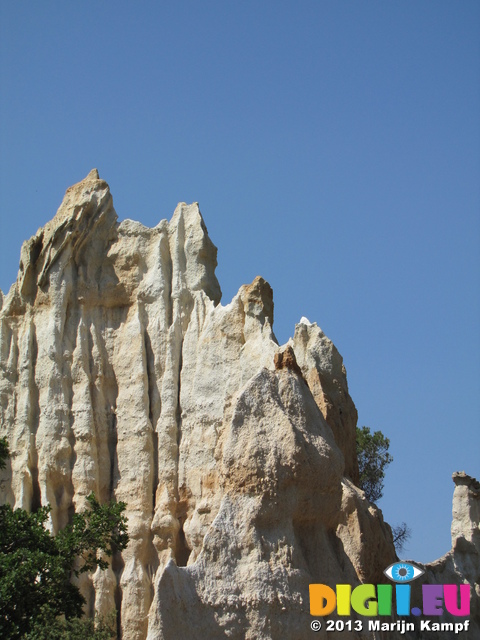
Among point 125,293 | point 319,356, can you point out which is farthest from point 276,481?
point 125,293

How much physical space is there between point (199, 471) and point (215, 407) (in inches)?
56.3

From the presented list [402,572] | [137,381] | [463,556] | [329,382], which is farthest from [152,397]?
[463,556]

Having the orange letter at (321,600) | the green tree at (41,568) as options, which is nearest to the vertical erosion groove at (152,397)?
the green tree at (41,568)

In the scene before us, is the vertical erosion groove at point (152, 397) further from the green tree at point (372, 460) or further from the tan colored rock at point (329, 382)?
the green tree at point (372, 460)

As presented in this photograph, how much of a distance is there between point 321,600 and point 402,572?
21.1ft

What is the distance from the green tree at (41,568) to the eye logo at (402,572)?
5.05 m

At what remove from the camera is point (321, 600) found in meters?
15.8

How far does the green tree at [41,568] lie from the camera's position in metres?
18.2

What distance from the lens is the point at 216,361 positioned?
24.5m

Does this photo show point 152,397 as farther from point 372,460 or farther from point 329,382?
point 372,460

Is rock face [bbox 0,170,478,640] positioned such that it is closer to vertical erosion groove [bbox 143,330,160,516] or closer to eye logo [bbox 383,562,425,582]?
vertical erosion groove [bbox 143,330,160,516]

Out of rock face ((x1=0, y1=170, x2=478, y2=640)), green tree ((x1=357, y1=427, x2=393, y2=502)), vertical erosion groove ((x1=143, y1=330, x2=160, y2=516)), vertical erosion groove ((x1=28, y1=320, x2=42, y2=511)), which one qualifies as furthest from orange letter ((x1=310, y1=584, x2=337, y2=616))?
green tree ((x1=357, y1=427, x2=393, y2=502))

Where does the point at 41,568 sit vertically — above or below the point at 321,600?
above

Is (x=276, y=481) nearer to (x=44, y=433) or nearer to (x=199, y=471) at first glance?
(x=199, y=471)
